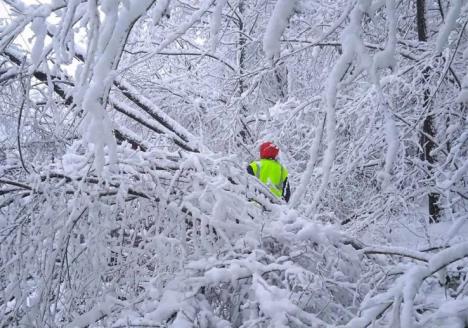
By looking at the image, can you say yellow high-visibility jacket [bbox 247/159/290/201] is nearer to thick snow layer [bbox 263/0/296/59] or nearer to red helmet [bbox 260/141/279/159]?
red helmet [bbox 260/141/279/159]

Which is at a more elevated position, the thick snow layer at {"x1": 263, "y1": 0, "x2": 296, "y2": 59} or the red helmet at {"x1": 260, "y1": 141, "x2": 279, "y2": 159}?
the thick snow layer at {"x1": 263, "y1": 0, "x2": 296, "y2": 59}

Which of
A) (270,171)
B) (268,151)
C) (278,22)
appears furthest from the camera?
(268,151)

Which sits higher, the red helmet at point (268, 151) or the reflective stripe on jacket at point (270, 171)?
the red helmet at point (268, 151)

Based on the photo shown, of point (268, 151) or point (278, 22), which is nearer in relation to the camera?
point (278, 22)

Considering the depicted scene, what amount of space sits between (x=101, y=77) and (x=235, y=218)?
1515 millimetres

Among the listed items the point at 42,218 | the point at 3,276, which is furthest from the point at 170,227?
the point at 3,276

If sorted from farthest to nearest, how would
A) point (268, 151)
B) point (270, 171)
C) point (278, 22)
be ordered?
point (268, 151) < point (270, 171) < point (278, 22)

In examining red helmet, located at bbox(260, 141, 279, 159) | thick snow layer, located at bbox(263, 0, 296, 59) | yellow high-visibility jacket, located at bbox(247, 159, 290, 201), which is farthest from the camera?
red helmet, located at bbox(260, 141, 279, 159)

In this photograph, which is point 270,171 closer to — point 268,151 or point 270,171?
point 270,171

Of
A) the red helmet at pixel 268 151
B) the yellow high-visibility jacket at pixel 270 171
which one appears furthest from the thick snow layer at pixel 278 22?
the red helmet at pixel 268 151

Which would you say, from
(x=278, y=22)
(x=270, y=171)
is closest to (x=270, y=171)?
(x=270, y=171)

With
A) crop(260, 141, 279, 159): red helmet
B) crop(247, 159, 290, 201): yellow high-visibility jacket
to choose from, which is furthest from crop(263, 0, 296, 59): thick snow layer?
crop(260, 141, 279, 159): red helmet

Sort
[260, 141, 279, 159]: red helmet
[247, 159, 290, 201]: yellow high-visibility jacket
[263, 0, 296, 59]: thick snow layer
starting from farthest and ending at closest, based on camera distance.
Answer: [260, 141, 279, 159]: red helmet, [247, 159, 290, 201]: yellow high-visibility jacket, [263, 0, 296, 59]: thick snow layer

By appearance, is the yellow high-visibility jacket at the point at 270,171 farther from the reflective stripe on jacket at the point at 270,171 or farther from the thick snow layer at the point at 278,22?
the thick snow layer at the point at 278,22
